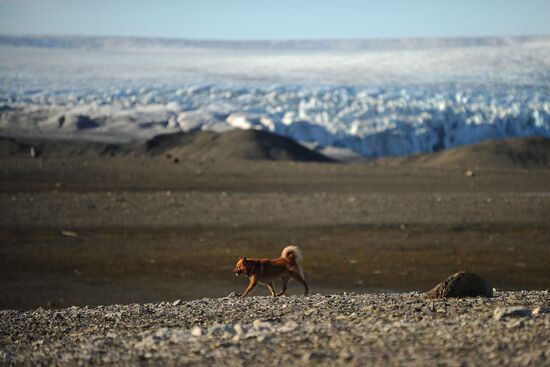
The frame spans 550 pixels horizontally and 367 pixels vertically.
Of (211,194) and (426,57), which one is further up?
(426,57)

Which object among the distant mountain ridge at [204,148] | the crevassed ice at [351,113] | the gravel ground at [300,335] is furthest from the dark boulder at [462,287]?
the crevassed ice at [351,113]

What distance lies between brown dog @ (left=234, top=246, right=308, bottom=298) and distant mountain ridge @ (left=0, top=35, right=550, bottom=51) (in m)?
82.9

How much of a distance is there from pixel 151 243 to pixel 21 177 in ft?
36.3

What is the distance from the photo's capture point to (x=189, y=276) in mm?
15344

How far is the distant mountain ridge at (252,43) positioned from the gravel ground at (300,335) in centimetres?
8443

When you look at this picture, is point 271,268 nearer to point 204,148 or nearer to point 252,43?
point 204,148

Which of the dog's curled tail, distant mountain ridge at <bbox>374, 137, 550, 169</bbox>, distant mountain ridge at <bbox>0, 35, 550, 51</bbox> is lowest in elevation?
distant mountain ridge at <bbox>374, 137, 550, 169</bbox>

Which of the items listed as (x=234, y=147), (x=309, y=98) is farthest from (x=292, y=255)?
(x=309, y=98)

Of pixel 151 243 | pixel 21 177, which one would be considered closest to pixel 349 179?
pixel 21 177

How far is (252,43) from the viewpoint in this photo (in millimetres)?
119875

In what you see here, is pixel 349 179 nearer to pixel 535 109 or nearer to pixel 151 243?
pixel 151 243

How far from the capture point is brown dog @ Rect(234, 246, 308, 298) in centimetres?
905

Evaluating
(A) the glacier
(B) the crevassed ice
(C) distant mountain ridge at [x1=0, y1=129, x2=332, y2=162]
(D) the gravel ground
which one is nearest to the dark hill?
(C) distant mountain ridge at [x1=0, y1=129, x2=332, y2=162]

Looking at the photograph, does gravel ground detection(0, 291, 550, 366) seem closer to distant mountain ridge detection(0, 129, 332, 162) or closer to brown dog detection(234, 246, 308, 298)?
brown dog detection(234, 246, 308, 298)
